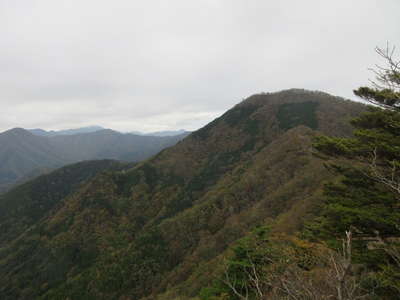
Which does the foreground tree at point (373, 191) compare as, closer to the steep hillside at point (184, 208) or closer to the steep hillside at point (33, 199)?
the steep hillside at point (184, 208)

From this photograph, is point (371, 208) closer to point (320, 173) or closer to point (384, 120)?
point (384, 120)

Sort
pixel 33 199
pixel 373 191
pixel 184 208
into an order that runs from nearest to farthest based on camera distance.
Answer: pixel 373 191 < pixel 184 208 < pixel 33 199

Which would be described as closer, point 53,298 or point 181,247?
point 181,247

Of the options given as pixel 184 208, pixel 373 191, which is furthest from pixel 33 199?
pixel 373 191

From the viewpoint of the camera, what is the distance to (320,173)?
112ft

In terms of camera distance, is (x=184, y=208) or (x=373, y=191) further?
(x=184, y=208)

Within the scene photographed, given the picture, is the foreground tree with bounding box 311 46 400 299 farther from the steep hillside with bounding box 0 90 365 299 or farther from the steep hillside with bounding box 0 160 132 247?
the steep hillside with bounding box 0 160 132 247

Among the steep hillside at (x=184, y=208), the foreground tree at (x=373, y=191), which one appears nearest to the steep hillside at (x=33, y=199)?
the steep hillside at (x=184, y=208)

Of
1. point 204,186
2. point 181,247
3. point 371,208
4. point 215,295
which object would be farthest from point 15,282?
point 371,208

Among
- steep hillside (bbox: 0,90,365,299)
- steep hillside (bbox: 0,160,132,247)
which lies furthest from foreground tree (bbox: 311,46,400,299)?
steep hillside (bbox: 0,160,132,247)

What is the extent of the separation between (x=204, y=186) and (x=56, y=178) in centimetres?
12908

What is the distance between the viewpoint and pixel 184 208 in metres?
72.9

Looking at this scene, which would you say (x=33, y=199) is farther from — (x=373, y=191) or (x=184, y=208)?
(x=373, y=191)

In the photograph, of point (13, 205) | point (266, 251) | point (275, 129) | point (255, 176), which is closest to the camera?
point (266, 251)
